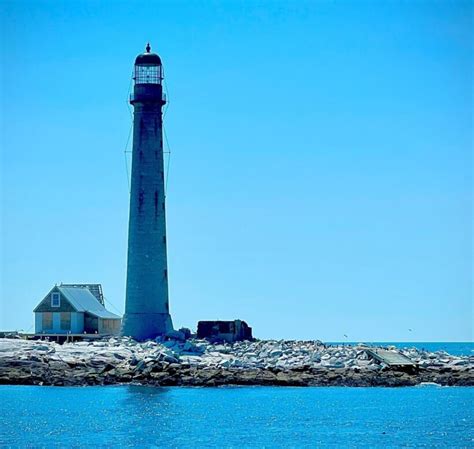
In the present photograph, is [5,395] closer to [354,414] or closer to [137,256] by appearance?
[137,256]

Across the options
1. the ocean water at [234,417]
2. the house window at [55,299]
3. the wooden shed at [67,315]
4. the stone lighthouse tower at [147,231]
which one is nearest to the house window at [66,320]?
the wooden shed at [67,315]

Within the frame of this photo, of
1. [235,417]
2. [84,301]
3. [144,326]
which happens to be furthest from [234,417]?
[84,301]

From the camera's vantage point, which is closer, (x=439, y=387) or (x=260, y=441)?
(x=260, y=441)

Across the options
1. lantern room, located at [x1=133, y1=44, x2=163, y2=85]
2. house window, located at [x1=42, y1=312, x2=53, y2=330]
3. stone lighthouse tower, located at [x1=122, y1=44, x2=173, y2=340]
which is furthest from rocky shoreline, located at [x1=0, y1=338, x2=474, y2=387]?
lantern room, located at [x1=133, y1=44, x2=163, y2=85]

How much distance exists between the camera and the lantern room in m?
51.3

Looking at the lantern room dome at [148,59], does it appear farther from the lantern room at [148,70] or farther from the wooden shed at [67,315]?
the wooden shed at [67,315]

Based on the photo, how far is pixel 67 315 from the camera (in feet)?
174

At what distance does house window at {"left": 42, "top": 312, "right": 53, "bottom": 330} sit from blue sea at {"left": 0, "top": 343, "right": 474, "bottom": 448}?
28.3 ft

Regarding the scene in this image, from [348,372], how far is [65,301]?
47.2ft

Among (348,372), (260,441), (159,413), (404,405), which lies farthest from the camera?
(348,372)

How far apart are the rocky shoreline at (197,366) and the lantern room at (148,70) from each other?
36.6 ft

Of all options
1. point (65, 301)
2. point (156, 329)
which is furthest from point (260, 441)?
point (65, 301)

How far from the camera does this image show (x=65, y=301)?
5297 centimetres

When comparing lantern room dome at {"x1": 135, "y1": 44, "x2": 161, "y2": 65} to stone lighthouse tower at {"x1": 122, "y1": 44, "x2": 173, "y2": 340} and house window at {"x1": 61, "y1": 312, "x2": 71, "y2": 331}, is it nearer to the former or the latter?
stone lighthouse tower at {"x1": 122, "y1": 44, "x2": 173, "y2": 340}
